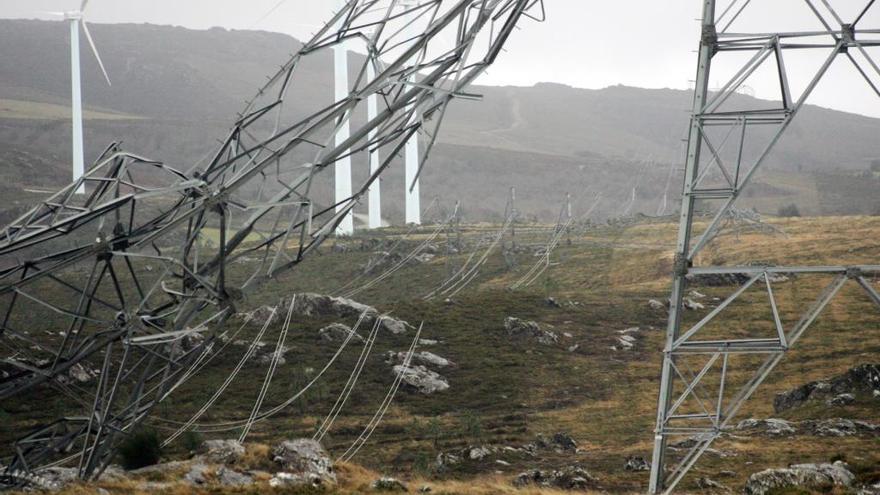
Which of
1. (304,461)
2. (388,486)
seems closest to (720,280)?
(304,461)

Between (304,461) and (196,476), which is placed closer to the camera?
(196,476)

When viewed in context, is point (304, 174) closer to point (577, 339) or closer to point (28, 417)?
point (28, 417)

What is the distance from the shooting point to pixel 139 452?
28125 millimetres

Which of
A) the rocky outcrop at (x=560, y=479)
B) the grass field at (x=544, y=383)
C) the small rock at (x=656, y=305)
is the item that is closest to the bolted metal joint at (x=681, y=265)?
the grass field at (x=544, y=383)

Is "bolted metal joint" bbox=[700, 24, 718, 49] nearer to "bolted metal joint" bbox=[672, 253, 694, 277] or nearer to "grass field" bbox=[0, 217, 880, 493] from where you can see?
"bolted metal joint" bbox=[672, 253, 694, 277]

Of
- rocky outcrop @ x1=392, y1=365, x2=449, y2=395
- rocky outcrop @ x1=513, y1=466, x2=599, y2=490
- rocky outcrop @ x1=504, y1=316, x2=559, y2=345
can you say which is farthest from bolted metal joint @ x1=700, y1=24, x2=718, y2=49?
rocky outcrop @ x1=504, y1=316, x2=559, y2=345

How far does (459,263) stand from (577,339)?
31819mm

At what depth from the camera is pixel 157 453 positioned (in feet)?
92.6

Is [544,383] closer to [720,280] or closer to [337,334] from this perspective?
[337,334]

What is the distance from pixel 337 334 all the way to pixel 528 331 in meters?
9.71

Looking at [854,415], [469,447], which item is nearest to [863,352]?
[854,415]

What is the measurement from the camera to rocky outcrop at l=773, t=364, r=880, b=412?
38000 millimetres

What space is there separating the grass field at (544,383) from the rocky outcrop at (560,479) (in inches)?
21.3

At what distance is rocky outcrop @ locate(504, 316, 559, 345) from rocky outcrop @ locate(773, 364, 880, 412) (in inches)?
601
